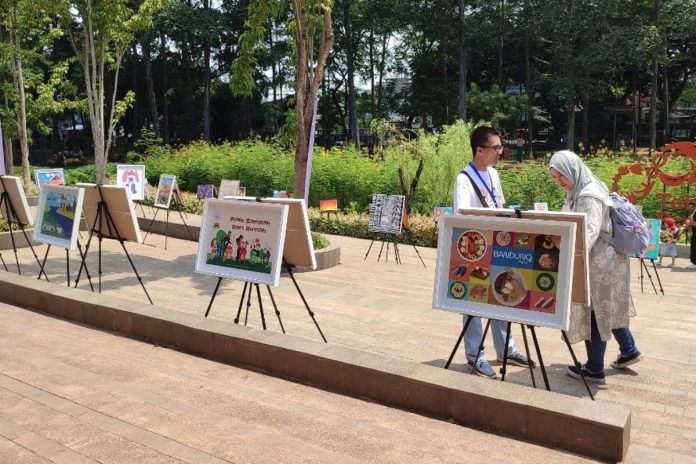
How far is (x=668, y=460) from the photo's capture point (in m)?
3.42

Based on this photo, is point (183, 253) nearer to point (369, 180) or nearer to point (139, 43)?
point (369, 180)

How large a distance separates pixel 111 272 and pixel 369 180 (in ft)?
27.3

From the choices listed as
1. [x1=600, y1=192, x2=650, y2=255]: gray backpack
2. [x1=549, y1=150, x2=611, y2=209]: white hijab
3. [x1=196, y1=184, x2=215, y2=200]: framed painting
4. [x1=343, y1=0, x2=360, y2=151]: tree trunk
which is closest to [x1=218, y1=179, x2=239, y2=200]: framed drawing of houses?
[x1=196, y1=184, x2=215, y2=200]: framed painting

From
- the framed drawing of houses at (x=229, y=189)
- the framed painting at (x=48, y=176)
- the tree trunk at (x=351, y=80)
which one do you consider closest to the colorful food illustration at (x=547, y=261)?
the framed drawing of houses at (x=229, y=189)

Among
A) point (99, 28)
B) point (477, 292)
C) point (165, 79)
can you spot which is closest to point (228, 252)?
point (477, 292)

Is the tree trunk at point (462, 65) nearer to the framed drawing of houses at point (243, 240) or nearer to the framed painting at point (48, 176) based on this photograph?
the framed painting at point (48, 176)

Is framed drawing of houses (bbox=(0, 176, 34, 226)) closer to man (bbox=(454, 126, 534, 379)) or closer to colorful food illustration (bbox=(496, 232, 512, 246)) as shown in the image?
man (bbox=(454, 126, 534, 379))

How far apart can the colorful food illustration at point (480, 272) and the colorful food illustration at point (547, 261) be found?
347mm

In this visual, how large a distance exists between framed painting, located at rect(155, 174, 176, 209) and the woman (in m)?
9.26

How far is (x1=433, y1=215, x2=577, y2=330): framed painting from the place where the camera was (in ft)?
12.5

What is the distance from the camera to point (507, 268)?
401 cm

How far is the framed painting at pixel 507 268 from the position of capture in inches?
151

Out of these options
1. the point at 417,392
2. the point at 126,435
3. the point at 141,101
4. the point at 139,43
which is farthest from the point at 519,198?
the point at 141,101

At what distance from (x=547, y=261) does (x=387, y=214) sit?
6.63 m
